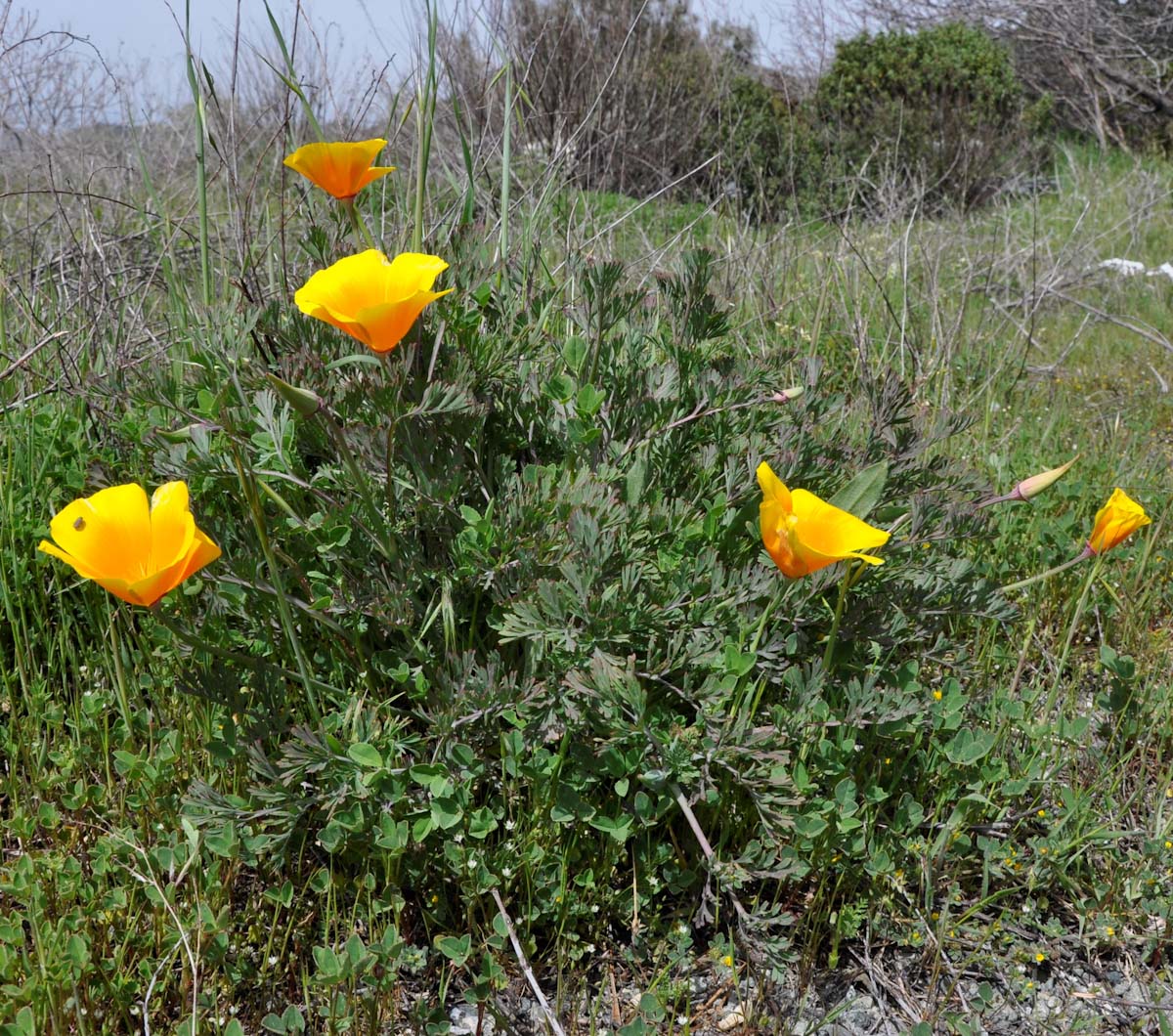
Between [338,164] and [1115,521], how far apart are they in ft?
4.51

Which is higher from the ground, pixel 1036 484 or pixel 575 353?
pixel 575 353

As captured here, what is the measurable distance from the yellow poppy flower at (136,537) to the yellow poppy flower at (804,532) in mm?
698

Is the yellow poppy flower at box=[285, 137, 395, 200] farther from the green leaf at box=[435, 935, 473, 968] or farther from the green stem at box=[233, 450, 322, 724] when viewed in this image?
the green leaf at box=[435, 935, 473, 968]

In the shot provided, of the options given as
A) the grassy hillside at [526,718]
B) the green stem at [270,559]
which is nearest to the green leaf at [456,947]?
the grassy hillside at [526,718]

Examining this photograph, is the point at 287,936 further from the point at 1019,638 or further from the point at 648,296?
the point at 1019,638

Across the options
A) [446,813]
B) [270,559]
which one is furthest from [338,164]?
[446,813]

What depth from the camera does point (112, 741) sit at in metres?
1.71

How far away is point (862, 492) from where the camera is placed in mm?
1444

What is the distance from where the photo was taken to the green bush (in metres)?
7.86

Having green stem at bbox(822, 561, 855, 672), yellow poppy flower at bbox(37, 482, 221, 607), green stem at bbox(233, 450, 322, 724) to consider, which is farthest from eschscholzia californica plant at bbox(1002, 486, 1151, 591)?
yellow poppy flower at bbox(37, 482, 221, 607)

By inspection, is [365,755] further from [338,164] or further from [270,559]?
[338,164]

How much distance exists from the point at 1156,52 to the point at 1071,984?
11.3 meters

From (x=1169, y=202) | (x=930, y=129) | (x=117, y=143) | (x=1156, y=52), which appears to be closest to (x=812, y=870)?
(x=117, y=143)

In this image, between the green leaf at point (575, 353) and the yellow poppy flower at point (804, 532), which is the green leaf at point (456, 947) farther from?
the green leaf at point (575, 353)
